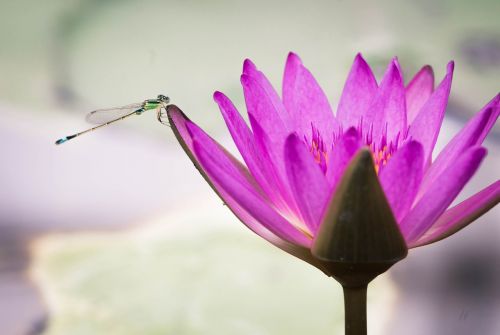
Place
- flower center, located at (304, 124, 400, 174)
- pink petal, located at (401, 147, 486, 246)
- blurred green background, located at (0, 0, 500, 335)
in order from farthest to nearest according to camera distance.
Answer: blurred green background, located at (0, 0, 500, 335)
flower center, located at (304, 124, 400, 174)
pink petal, located at (401, 147, 486, 246)

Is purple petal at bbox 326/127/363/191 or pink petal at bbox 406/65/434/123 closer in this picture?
purple petal at bbox 326/127/363/191

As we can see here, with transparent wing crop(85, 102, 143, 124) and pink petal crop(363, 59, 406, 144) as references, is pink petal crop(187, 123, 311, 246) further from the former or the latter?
transparent wing crop(85, 102, 143, 124)

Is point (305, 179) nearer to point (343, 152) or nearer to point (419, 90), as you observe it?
point (343, 152)

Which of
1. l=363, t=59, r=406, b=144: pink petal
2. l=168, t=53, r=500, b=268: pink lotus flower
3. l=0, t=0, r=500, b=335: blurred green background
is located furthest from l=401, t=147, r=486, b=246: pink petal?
l=0, t=0, r=500, b=335: blurred green background

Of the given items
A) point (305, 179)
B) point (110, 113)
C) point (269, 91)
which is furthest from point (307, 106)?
point (110, 113)

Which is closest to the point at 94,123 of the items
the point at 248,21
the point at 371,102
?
the point at 248,21

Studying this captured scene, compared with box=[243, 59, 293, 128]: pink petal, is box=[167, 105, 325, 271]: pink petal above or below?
below
